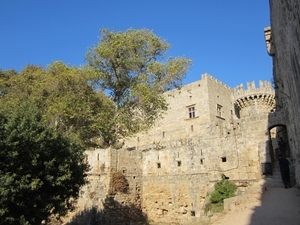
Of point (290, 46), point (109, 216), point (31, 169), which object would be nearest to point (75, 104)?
point (109, 216)

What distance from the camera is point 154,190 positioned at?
690 inches

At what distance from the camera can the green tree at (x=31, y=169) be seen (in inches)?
321

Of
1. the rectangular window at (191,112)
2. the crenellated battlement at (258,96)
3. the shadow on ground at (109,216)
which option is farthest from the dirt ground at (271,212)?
the crenellated battlement at (258,96)

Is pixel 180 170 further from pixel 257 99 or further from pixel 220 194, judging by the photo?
pixel 257 99

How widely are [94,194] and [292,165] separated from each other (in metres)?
10.9

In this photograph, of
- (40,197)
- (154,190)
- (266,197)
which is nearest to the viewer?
(40,197)

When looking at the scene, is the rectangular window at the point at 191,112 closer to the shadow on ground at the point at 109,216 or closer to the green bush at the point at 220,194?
the shadow on ground at the point at 109,216

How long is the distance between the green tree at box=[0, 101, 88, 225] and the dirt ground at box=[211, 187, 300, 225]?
5570 mm

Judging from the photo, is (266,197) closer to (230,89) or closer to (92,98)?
(92,98)

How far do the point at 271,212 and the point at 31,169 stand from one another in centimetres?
806

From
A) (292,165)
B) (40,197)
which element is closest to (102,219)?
(40,197)

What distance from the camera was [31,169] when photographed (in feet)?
29.0

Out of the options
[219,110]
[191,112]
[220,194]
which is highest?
[219,110]

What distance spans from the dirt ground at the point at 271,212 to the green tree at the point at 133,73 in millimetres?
9913
